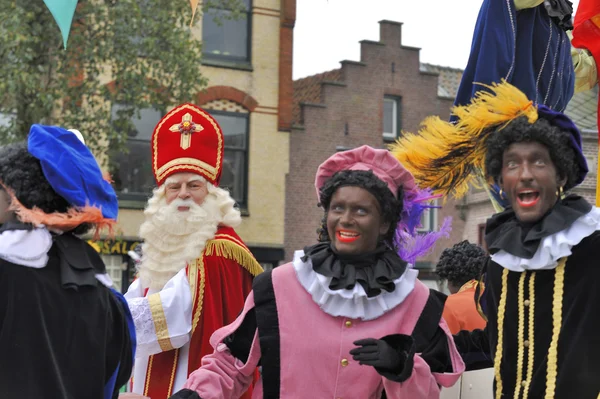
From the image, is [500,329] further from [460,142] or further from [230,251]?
[230,251]

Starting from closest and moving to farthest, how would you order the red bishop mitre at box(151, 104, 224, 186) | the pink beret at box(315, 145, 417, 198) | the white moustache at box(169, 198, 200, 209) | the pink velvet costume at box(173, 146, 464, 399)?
the pink velvet costume at box(173, 146, 464, 399)
the pink beret at box(315, 145, 417, 198)
the white moustache at box(169, 198, 200, 209)
the red bishop mitre at box(151, 104, 224, 186)

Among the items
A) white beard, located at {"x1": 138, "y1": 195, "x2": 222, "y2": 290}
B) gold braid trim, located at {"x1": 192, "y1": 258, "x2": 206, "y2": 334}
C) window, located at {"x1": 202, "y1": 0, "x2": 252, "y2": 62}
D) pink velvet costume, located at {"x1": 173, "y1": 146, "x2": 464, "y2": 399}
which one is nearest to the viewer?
pink velvet costume, located at {"x1": 173, "y1": 146, "x2": 464, "y2": 399}

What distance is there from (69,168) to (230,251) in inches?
82.4

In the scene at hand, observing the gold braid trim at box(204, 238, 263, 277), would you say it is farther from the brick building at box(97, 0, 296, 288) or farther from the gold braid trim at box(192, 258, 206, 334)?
the brick building at box(97, 0, 296, 288)

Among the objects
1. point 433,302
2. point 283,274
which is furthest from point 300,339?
point 433,302

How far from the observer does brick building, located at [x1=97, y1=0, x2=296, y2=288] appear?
20.4 m

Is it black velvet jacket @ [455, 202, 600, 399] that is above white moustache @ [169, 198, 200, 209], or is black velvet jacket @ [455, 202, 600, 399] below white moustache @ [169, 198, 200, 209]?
below

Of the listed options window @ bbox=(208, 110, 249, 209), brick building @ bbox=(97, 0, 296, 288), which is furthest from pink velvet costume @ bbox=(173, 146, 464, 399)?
window @ bbox=(208, 110, 249, 209)

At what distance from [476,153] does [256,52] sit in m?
17.0

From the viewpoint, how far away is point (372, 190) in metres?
3.85

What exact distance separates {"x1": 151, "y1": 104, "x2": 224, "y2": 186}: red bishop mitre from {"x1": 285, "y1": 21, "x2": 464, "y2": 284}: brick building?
15211 millimetres

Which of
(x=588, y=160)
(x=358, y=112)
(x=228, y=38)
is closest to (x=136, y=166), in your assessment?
(x=228, y=38)

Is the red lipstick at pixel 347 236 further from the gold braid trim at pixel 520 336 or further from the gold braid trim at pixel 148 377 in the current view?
the gold braid trim at pixel 148 377

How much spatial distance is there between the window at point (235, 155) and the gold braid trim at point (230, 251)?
14.9m
